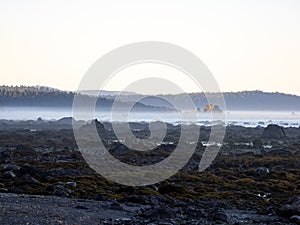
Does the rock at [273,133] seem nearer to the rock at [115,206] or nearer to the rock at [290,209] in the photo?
the rock at [290,209]

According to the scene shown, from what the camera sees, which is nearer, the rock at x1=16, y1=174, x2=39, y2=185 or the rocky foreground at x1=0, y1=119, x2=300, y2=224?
the rocky foreground at x1=0, y1=119, x2=300, y2=224

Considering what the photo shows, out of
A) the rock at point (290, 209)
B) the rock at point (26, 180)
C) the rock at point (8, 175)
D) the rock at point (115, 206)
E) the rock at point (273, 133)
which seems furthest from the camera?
the rock at point (273, 133)

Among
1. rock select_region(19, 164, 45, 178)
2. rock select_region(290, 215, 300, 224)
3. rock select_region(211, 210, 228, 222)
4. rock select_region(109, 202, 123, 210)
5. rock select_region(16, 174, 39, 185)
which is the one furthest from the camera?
rock select_region(19, 164, 45, 178)

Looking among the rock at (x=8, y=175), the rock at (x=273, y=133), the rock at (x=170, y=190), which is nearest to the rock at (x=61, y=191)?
the rock at (x=8, y=175)

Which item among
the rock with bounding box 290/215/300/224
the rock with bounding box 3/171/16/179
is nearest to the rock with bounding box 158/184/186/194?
the rock with bounding box 290/215/300/224

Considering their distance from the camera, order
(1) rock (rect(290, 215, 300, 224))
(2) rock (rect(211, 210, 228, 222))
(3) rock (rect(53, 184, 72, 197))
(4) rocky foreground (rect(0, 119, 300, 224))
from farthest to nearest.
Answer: (3) rock (rect(53, 184, 72, 197)), (2) rock (rect(211, 210, 228, 222)), (1) rock (rect(290, 215, 300, 224)), (4) rocky foreground (rect(0, 119, 300, 224))

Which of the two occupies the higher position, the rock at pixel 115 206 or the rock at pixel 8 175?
the rock at pixel 8 175

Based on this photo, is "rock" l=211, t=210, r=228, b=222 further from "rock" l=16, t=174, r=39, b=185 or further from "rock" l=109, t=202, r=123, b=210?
"rock" l=16, t=174, r=39, b=185

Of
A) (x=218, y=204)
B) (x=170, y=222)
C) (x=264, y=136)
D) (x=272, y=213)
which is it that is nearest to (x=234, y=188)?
(x=218, y=204)

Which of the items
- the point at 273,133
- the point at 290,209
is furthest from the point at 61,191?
the point at 273,133

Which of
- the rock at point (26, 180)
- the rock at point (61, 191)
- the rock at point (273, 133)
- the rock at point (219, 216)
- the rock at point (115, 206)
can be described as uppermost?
the rock at point (273, 133)

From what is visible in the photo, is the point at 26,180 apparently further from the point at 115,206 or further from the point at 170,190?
the point at 170,190

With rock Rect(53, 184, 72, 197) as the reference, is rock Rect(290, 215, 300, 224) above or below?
below

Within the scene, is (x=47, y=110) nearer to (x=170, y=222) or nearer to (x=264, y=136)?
(x=264, y=136)
